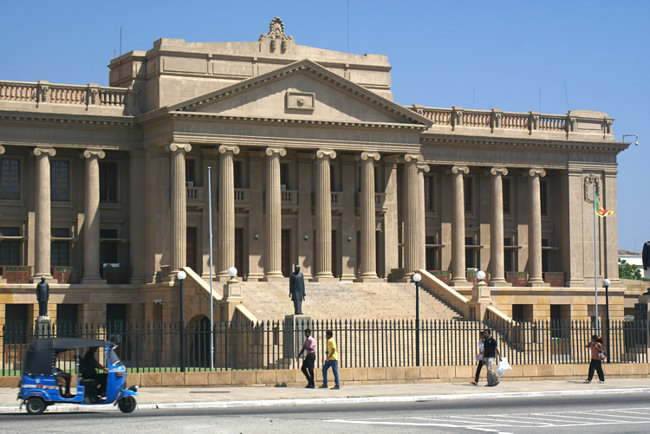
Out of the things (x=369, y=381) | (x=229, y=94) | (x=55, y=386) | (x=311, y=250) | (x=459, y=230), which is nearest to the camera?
(x=55, y=386)

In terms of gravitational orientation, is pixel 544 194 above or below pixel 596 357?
above

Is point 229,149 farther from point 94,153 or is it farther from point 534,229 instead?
point 534,229

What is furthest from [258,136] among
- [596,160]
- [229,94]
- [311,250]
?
[596,160]

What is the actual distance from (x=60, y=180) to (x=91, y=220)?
10.1ft

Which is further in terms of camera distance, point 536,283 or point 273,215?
point 536,283

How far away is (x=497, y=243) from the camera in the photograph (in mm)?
71312

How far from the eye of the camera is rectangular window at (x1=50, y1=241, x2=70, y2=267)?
63.8 metres

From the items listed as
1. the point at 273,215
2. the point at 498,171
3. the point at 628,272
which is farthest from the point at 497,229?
the point at 628,272

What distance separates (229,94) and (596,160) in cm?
2421

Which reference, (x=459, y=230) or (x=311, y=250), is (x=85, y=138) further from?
(x=459, y=230)

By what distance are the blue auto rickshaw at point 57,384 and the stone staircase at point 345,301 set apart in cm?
2363

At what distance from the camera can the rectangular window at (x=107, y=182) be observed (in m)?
64.9

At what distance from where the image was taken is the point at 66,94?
6291cm

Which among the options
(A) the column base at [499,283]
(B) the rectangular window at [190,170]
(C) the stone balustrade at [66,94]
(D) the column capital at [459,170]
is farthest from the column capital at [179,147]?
(A) the column base at [499,283]
